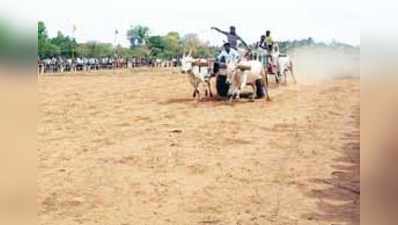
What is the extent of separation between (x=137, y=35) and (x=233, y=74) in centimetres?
35

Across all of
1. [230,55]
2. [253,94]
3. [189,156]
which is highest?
[230,55]

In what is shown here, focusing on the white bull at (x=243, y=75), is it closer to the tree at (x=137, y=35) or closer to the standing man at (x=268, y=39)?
the standing man at (x=268, y=39)

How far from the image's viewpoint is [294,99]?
6.21 feet

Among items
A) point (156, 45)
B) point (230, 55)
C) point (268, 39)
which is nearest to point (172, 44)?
point (156, 45)

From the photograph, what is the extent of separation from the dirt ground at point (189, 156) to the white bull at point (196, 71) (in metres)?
0.03

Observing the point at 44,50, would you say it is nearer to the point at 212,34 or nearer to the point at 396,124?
the point at 212,34

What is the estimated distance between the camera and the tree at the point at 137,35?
1776 mm

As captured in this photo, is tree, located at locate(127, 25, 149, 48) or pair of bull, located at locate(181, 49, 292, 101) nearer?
tree, located at locate(127, 25, 149, 48)

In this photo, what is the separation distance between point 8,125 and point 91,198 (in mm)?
477

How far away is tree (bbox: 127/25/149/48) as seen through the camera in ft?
5.83

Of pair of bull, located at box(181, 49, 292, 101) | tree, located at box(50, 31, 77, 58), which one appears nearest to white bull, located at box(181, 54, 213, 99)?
pair of bull, located at box(181, 49, 292, 101)

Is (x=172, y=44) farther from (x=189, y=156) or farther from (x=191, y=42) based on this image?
(x=189, y=156)

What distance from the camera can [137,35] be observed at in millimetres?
1812

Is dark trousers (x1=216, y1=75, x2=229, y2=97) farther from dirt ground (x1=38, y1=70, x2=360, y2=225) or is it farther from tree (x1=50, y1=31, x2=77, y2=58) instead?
tree (x1=50, y1=31, x2=77, y2=58)
